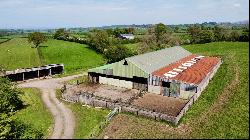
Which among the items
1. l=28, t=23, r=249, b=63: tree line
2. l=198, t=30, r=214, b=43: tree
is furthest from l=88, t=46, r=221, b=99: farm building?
l=198, t=30, r=214, b=43: tree

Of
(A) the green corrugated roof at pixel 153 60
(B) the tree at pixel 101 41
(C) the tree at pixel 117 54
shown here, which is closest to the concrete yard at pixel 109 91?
(A) the green corrugated roof at pixel 153 60

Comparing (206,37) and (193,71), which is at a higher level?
(206,37)

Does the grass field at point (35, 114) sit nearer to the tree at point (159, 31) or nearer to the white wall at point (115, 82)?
the white wall at point (115, 82)

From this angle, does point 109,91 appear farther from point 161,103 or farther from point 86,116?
point 86,116

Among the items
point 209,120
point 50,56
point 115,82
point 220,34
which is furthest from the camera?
point 220,34

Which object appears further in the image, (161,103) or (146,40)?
(146,40)

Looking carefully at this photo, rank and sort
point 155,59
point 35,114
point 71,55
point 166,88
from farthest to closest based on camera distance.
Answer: point 71,55, point 155,59, point 166,88, point 35,114

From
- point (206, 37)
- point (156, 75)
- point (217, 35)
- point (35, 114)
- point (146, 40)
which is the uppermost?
point (217, 35)

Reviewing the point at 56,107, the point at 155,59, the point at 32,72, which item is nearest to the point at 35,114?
the point at 56,107
